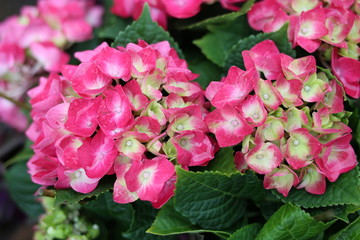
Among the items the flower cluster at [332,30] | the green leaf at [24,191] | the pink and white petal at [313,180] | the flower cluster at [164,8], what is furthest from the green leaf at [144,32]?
the green leaf at [24,191]

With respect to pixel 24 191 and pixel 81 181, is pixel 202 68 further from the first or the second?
pixel 24 191

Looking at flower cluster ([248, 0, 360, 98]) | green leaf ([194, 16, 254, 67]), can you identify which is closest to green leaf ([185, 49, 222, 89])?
green leaf ([194, 16, 254, 67])

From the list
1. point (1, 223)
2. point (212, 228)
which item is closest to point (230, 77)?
point (212, 228)

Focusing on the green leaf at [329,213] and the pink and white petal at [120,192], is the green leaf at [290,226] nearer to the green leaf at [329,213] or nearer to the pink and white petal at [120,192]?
the green leaf at [329,213]

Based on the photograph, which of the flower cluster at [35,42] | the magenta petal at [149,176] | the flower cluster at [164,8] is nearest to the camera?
the magenta petal at [149,176]

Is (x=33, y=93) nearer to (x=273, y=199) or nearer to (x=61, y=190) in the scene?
(x=61, y=190)
